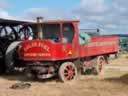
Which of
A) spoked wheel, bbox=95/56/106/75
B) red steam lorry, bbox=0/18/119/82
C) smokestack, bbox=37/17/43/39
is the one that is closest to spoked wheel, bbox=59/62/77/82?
red steam lorry, bbox=0/18/119/82

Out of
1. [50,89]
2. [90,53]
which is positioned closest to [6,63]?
[90,53]

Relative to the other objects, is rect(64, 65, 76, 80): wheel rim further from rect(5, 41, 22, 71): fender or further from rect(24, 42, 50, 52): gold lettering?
rect(5, 41, 22, 71): fender

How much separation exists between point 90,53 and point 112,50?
2.67 m

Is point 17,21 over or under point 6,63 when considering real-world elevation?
over

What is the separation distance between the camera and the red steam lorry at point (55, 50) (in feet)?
51.8

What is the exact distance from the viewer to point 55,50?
617 inches

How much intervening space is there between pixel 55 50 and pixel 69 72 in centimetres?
128

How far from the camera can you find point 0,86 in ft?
50.8

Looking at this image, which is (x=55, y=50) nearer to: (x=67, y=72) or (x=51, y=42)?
(x=51, y=42)

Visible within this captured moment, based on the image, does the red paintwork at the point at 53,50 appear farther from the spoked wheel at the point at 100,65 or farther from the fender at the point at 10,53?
the fender at the point at 10,53

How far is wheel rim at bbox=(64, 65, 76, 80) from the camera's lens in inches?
647

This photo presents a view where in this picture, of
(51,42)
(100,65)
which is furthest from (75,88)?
(100,65)

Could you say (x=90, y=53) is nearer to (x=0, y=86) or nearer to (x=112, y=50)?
(x=112, y=50)

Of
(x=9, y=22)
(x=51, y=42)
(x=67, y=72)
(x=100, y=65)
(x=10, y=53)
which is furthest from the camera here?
(x=9, y=22)
